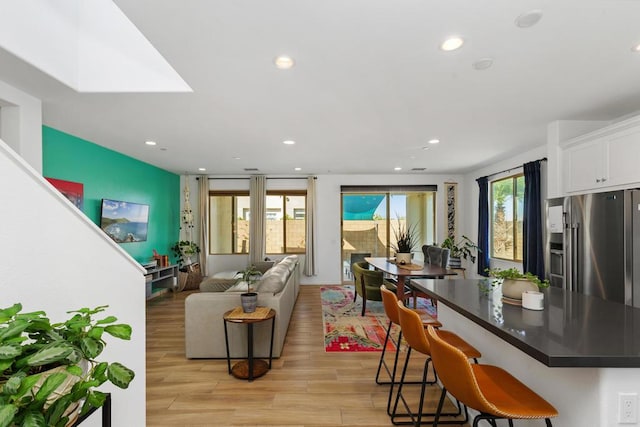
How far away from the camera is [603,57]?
2137 mm

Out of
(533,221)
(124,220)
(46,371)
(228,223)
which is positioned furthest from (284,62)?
(228,223)

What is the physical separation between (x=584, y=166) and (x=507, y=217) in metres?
2.62

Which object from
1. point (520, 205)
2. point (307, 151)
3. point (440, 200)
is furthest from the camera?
point (440, 200)

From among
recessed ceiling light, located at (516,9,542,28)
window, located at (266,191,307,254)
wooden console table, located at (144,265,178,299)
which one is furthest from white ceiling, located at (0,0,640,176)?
window, located at (266,191,307,254)

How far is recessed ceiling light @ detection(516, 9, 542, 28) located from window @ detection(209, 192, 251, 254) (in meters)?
6.13

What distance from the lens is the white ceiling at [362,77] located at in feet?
5.51

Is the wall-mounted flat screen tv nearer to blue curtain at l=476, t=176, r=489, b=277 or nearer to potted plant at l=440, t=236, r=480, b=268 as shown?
potted plant at l=440, t=236, r=480, b=268

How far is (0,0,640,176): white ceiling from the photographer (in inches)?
66.1

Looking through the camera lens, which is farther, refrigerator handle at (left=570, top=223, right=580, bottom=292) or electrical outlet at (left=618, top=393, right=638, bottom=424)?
A: refrigerator handle at (left=570, top=223, right=580, bottom=292)

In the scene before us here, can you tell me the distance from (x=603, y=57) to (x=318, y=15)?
2.09 metres

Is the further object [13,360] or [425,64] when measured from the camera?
[425,64]

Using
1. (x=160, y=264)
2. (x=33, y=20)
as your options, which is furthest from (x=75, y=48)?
(x=160, y=264)

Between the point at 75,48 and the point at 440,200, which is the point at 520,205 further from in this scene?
the point at 75,48

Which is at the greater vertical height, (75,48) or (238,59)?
(75,48)
